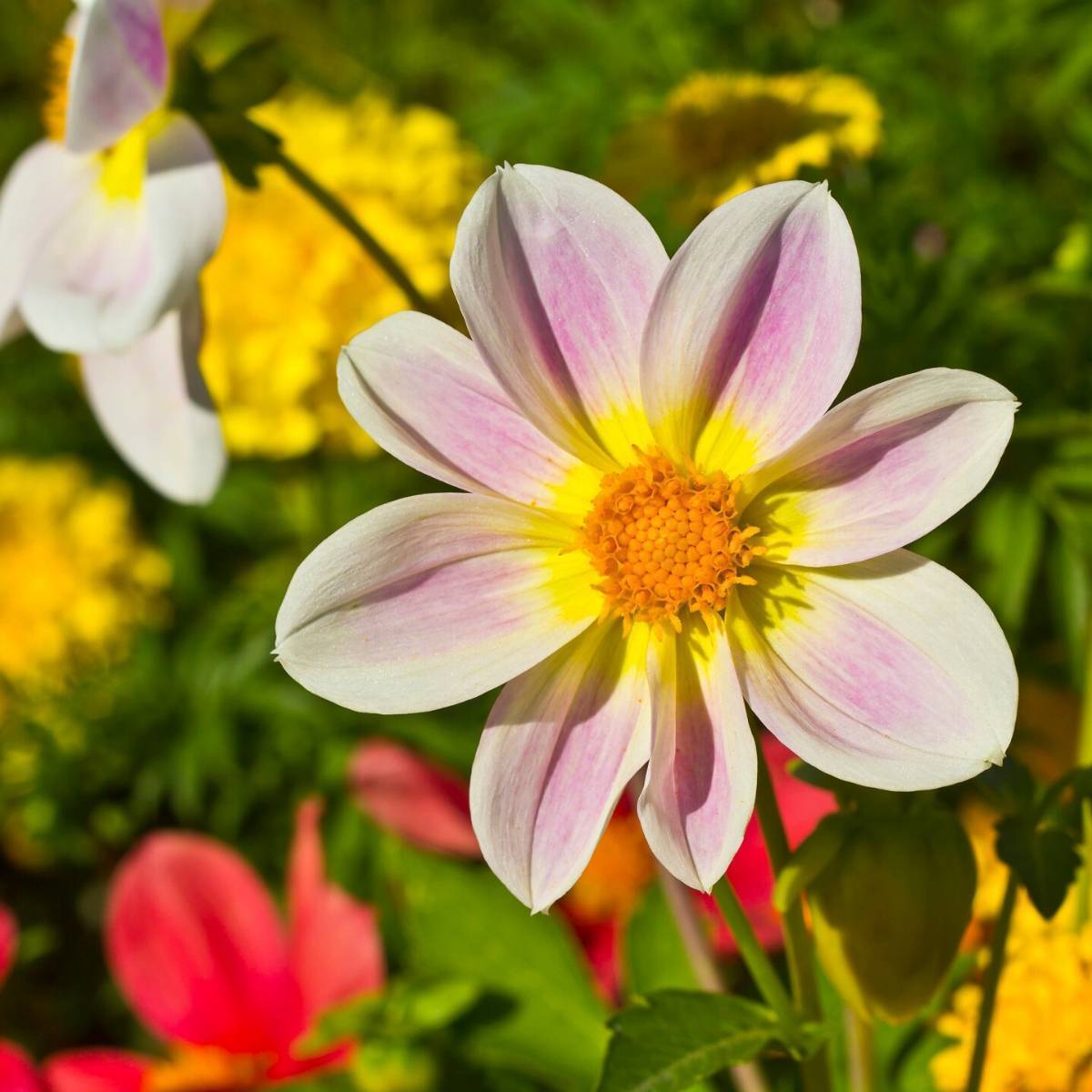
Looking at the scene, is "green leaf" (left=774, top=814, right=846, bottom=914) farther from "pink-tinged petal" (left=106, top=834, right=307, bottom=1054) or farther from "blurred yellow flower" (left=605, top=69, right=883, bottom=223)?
"pink-tinged petal" (left=106, top=834, right=307, bottom=1054)

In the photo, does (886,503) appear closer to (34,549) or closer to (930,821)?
(930,821)

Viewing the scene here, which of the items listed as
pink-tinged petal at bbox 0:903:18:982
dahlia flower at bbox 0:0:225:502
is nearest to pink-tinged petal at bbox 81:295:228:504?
dahlia flower at bbox 0:0:225:502

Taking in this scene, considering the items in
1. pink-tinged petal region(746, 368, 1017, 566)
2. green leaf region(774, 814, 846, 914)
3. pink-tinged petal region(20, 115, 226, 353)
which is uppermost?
pink-tinged petal region(20, 115, 226, 353)

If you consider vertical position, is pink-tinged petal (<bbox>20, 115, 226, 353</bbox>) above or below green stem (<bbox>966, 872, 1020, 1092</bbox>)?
above

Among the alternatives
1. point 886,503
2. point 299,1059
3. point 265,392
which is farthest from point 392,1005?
point 886,503

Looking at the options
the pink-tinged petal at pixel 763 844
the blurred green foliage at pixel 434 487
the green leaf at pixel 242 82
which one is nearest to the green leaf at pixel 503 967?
the blurred green foliage at pixel 434 487

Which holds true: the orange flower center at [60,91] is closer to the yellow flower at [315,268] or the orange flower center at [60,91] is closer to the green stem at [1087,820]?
the yellow flower at [315,268]

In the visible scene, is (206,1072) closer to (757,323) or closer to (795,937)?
(795,937)
